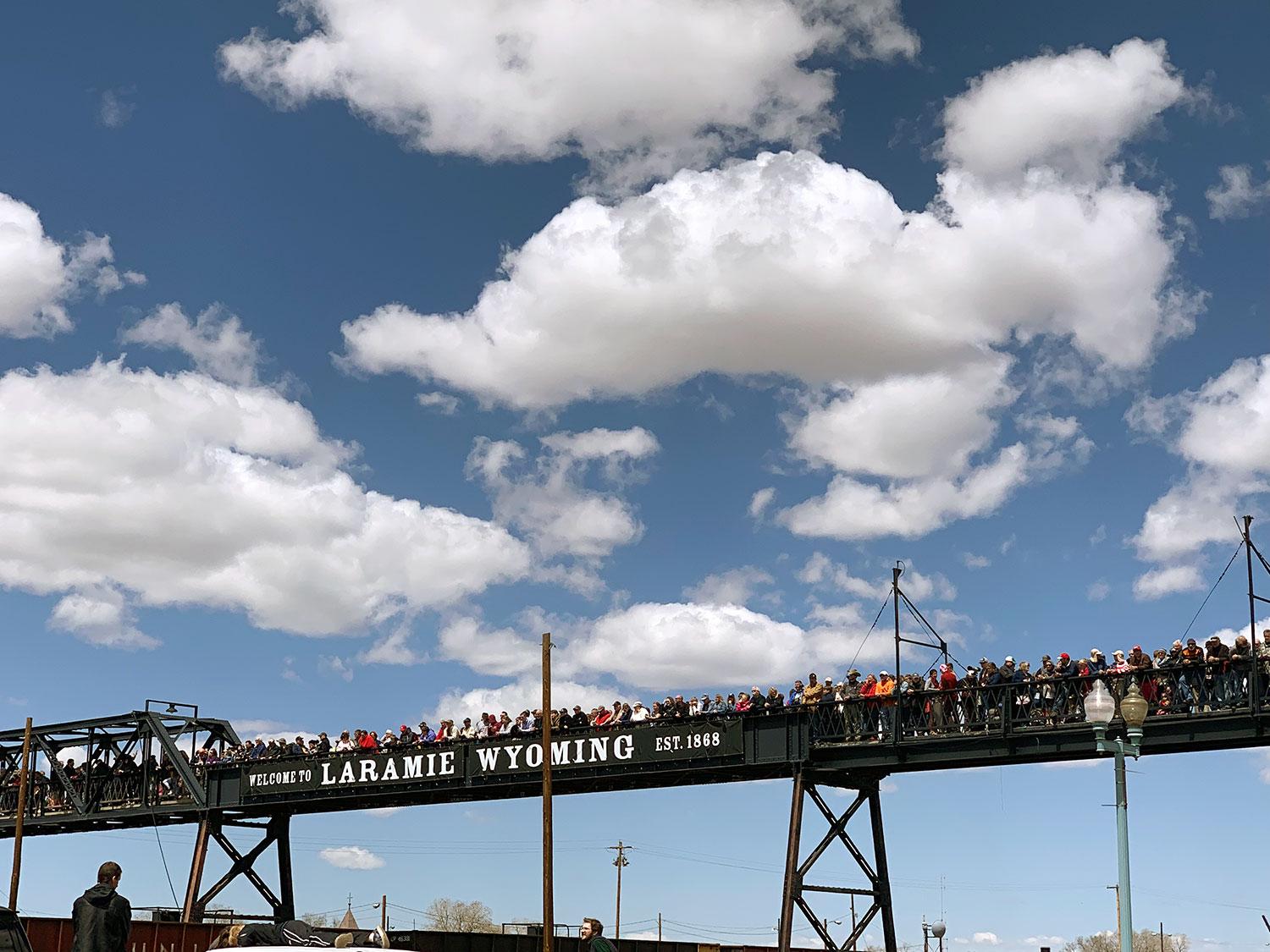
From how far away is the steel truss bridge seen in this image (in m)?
27.4

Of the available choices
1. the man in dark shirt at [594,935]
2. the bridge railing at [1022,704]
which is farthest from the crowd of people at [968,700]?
the man in dark shirt at [594,935]

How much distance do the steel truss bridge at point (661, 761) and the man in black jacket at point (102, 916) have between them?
1938 cm

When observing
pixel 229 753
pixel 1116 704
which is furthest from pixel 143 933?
pixel 1116 704

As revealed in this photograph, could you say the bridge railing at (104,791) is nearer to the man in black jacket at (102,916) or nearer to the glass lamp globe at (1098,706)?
the glass lamp globe at (1098,706)

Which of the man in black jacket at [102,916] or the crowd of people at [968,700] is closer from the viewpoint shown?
the man in black jacket at [102,916]

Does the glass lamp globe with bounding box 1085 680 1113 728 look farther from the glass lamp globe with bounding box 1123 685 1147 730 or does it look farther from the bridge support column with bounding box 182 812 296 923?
the bridge support column with bounding box 182 812 296 923

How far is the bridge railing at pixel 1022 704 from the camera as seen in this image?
26000mm

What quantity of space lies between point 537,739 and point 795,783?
778 centimetres

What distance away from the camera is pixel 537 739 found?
1469 inches

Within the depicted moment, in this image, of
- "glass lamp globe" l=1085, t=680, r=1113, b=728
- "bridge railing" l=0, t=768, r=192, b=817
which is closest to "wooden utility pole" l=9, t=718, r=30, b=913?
"bridge railing" l=0, t=768, r=192, b=817

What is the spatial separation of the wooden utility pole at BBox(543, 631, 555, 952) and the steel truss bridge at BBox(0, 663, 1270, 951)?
1649 mm

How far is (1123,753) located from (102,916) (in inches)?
490

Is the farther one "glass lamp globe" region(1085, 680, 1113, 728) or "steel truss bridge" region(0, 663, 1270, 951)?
"steel truss bridge" region(0, 663, 1270, 951)

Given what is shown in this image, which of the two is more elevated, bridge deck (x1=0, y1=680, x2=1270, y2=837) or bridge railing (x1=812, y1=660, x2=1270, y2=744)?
bridge railing (x1=812, y1=660, x2=1270, y2=744)
